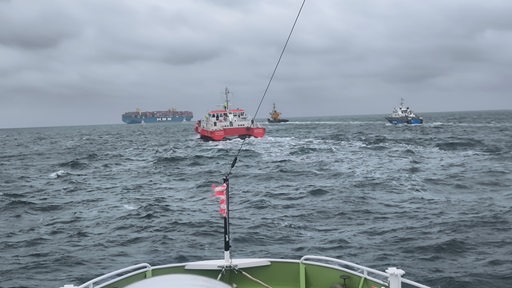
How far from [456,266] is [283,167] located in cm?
2348

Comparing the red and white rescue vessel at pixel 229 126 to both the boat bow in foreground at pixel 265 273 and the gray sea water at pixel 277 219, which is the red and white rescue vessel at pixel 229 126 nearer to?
the gray sea water at pixel 277 219

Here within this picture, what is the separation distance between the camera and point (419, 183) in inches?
1012

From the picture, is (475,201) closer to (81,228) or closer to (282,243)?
(282,243)

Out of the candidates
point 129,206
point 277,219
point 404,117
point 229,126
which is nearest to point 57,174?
point 129,206

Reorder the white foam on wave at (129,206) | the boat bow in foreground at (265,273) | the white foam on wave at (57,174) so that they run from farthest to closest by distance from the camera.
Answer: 1. the white foam on wave at (57,174)
2. the white foam on wave at (129,206)
3. the boat bow in foreground at (265,273)

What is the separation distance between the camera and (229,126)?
65125 millimetres

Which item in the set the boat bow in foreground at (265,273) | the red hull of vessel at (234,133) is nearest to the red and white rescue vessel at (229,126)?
the red hull of vessel at (234,133)

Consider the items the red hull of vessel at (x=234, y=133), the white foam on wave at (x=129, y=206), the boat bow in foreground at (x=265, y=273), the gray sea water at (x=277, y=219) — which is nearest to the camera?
the boat bow in foreground at (x=265, y=273)

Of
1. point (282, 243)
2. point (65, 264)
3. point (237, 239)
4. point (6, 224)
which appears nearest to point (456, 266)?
point (282, 243)

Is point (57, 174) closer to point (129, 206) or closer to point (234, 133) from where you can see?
point (129, 206)

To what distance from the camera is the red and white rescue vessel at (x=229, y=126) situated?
64.2m

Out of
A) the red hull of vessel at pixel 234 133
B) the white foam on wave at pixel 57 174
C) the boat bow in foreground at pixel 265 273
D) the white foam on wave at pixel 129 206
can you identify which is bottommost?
the white foam on wave at pixel 129 206

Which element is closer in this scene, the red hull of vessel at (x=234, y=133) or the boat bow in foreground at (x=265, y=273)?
the boat bow in foreground at (x=265, y=273)

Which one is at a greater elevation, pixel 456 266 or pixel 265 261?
pixel 265 261
